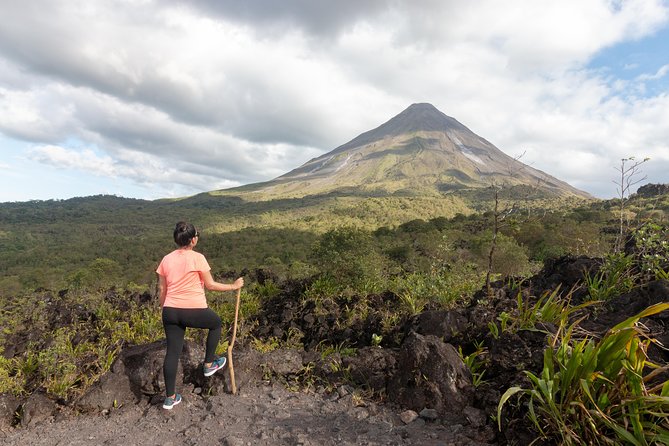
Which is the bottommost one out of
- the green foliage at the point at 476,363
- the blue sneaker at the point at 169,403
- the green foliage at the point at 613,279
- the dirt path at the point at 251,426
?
the dirt path at the point at 251,426

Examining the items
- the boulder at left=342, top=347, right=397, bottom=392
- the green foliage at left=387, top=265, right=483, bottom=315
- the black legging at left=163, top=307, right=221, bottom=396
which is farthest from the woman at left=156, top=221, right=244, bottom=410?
the green foliage at left=387, top=265, right=483, bottom=315

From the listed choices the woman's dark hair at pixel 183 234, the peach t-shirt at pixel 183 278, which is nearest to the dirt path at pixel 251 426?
the peach t-shirt at pixel 183 278

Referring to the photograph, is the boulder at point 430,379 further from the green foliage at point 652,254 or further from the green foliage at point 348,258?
the green foliage at point 348,258

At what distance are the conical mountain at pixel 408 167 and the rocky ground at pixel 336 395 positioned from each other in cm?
9757

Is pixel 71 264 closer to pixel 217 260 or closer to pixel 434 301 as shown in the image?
pixel 217 260

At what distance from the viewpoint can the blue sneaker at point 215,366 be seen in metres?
4.21

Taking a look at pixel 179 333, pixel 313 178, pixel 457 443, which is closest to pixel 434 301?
pixel 457 443

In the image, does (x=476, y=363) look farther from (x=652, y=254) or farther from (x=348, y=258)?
(x=348, y=258)

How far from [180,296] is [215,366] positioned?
97 centimetres

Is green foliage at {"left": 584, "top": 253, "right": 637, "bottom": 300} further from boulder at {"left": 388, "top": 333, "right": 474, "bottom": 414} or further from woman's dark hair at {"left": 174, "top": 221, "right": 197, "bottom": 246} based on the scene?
woman's dark hair at {"left": 174, "top": 221, "right": 197, "bottom": 246}

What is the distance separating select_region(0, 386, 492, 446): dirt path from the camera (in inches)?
129

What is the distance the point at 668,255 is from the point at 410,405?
14.1 feet

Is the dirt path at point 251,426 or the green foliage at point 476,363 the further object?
the green foliage at point 476,363

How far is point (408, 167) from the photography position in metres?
142
